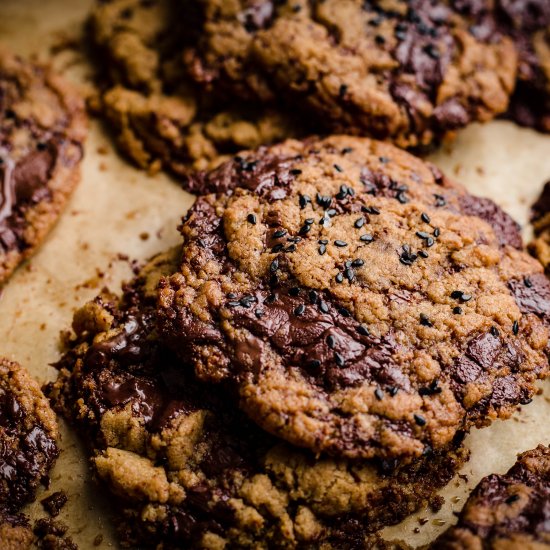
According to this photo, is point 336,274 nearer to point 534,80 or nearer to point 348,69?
point 348,69

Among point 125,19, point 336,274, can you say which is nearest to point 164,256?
point 336,274

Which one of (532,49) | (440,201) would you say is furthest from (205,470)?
(532,49)

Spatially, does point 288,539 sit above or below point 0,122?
below

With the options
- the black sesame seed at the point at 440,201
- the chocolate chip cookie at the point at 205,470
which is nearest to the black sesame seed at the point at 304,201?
the black sesame seed at the point at 440,201

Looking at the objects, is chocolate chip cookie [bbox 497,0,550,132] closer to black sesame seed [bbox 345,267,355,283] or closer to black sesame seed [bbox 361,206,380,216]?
black sesame seed [bbox 361,206,380,216]

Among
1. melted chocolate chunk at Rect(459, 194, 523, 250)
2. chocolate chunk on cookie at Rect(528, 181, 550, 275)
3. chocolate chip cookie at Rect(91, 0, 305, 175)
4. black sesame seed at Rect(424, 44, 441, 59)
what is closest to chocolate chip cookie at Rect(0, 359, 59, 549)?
chocolate chip cookie at Rect(91, 0, 305, 175)

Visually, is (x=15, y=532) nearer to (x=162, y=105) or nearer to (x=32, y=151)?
(x=32, y=151)
